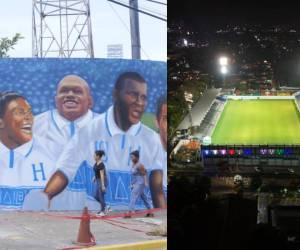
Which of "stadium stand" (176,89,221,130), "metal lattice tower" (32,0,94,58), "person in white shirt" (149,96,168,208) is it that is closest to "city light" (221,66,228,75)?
"stadium stand" (176,89,221,130)

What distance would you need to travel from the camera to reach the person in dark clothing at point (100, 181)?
3.76 meters

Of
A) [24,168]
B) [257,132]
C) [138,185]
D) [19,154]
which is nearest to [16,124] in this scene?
[19,154]

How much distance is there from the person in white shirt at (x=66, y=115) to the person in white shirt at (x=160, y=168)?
0.50m

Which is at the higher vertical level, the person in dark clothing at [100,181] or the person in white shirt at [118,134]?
the person in white shirt at [118,134]

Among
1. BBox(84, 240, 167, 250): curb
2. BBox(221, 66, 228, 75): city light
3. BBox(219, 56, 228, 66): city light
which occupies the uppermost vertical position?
BBox(219, 56, 228, 66): city light

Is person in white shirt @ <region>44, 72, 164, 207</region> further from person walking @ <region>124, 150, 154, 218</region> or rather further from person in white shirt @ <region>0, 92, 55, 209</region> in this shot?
person in white shirt @ <region>0, 92, 55, 209</region>

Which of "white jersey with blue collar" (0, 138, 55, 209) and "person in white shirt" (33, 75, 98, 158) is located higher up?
"person in white shirt" (33, 75, 98, 158)

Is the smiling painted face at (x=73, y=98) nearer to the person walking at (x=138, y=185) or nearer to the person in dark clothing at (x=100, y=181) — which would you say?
the person in dark clothing at (x=100, y=181)

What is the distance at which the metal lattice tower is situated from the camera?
3.68 metres

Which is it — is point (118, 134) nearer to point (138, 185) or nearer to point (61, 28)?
point (138, 185)

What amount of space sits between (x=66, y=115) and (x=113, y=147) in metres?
0.42

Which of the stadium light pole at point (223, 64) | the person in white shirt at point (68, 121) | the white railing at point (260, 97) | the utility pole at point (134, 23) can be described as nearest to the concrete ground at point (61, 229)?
the person in white shirt at point (68, 121)

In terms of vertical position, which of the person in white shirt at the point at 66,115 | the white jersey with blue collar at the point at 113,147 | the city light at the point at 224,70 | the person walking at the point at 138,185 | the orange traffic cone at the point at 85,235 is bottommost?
the orange traffic cone at the point at 85,235

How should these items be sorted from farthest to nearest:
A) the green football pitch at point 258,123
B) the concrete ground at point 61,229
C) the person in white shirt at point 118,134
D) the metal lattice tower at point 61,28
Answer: the person in white shirt at point 118,134, the metal lattice tower at point 61,28, the concrete ground at point 61,229, the green football pitch at point 258,123
